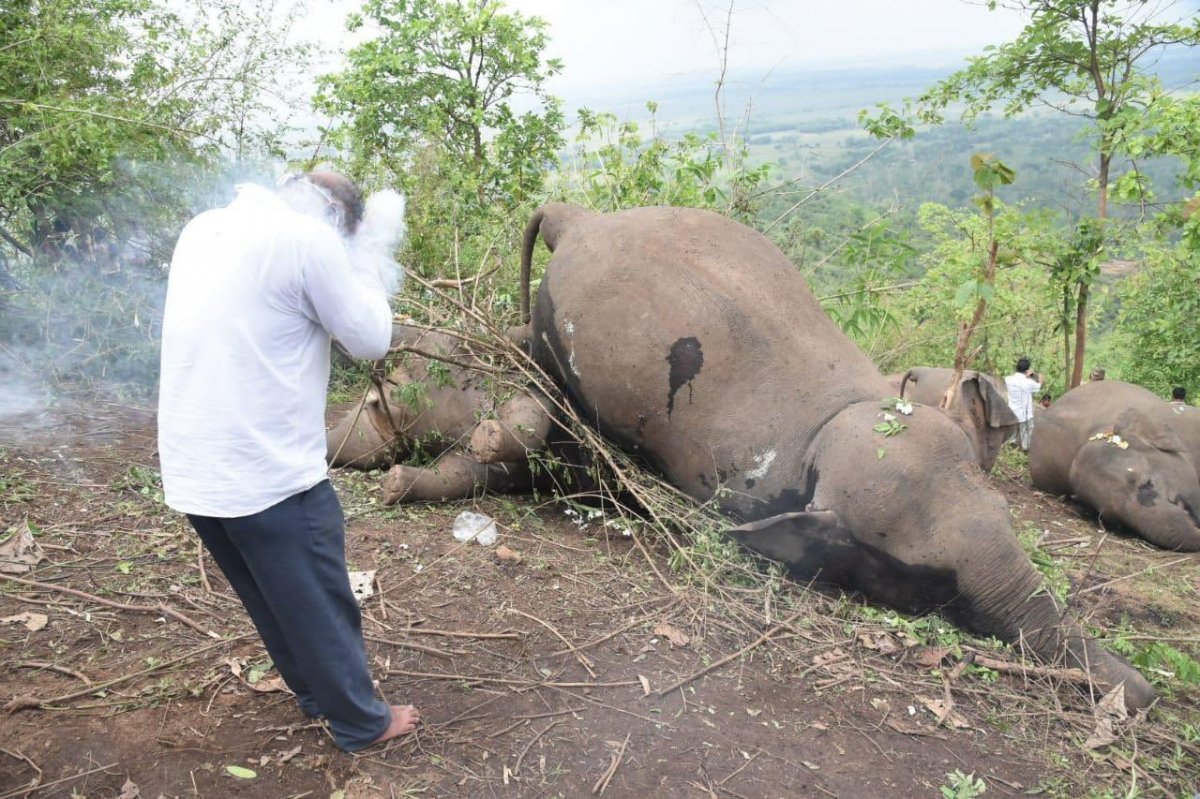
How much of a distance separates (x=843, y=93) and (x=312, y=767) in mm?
33161

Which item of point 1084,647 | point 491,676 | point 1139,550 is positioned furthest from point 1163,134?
point 491,676

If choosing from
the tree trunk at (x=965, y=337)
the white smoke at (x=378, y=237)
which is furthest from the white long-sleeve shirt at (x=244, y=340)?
the tree trunk at (x=965, y=337)

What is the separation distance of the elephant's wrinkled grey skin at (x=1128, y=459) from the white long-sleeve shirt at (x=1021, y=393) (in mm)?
407

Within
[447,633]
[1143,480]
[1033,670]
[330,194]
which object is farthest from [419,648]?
[1143,480]

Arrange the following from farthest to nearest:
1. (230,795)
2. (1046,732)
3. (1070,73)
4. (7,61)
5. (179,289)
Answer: (1070,73) → (7,61) → (1046,732) → (230,795) → (179,289)

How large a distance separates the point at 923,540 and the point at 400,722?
94.8 inches

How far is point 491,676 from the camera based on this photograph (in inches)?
142

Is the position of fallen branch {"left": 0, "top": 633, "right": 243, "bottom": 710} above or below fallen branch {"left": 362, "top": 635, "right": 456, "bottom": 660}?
above

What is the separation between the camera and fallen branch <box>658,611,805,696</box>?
3662 mm

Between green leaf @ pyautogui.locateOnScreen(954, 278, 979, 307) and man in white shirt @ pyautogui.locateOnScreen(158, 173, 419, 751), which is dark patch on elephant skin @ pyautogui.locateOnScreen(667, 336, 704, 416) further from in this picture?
man in white shirt @ pyautogui.locateOnScreen(158, 173, 419, 751)

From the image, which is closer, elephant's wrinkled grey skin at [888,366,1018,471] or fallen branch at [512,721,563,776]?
fallen branch at [512,721,563,776]

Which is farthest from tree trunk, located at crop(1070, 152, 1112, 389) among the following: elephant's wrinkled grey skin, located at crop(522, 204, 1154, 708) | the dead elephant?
the dead elephant

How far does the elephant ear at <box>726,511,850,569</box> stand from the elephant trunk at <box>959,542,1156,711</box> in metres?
0.60

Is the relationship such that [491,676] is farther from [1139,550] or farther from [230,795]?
[1139,550]
